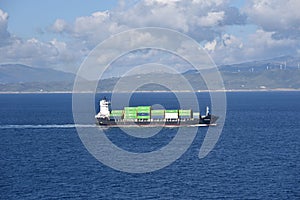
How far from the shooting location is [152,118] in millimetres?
163500

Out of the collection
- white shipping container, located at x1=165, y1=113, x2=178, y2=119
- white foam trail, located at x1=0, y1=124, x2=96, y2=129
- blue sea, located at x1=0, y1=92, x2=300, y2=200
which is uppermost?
white shipping container, located at x1=165, y1=113, x2=178, y2=119

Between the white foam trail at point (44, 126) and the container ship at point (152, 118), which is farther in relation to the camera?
the white foam trail at point (44, 126)

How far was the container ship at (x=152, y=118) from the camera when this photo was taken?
6181 inches

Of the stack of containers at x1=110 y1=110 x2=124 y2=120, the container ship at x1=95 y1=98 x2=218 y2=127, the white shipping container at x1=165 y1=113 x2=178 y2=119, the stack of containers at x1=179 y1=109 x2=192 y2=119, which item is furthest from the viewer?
the stack of containers at x1=110 y1=110 x2=124 y2=120

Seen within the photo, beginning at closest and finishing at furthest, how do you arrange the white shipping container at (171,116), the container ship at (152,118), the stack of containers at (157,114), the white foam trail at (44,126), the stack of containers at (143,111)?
the container ship at (152,118) < the white foam trail at (44,126) < the white shipping container at (171,116) < the stack of containers at (143,111) < the stack of containers at (157,114)

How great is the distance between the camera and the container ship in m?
157

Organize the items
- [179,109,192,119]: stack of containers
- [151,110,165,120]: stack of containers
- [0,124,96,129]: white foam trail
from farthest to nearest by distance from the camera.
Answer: [151,110,165,120]: stack of containers
[179,109,192,119]: stack of containers
[0,124,96,129]: white foam trail

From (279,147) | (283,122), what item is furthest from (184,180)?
(283,122)

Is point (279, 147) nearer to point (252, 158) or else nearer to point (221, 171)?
point (252, 158)

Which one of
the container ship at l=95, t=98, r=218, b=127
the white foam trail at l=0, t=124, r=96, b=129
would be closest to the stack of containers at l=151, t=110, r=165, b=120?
the container ship at l=95, t=98, r=218, b=127

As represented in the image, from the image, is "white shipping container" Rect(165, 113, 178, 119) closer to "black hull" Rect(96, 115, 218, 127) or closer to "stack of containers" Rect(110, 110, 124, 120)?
"black hull" Rect(96, 115, 218, 127)

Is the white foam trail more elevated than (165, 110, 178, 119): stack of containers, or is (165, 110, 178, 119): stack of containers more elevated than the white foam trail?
(165, 110, 178, 119): stack of containers

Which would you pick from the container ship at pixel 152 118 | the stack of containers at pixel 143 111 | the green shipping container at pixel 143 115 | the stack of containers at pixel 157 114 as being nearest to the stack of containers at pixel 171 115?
the container ship at pixel 152 118

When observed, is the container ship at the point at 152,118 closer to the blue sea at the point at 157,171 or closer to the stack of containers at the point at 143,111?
Answer: the stack of containers at the point at 143,111
